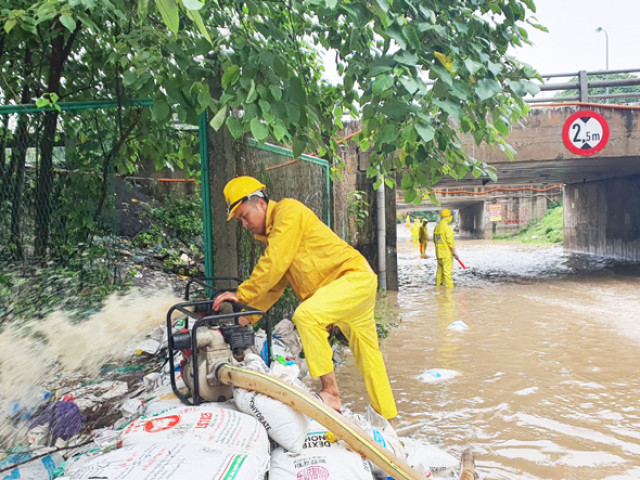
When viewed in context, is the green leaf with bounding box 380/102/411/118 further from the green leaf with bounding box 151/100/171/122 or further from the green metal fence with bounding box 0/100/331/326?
the green metal fence with bounding box 0/100/331/326

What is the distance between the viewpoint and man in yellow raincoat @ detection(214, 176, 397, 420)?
9.16 feet

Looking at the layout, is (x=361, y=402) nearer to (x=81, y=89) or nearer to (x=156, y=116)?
(x=156, y=116)

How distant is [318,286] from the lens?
3082 millimetres

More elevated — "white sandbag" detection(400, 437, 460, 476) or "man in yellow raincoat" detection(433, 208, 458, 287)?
"man in yellow raincoat" detection(433, 208, 458, 287)

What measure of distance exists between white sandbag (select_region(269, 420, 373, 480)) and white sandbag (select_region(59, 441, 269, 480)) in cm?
19

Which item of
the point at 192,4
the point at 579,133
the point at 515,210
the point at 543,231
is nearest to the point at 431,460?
the point at 192,4

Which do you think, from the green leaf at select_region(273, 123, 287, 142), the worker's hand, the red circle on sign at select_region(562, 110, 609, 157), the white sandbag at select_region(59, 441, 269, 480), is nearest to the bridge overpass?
the red circle on sign at select_region(562, 110, 609, 157)

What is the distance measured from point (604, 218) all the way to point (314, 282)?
56.4ft

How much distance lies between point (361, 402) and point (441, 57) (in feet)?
8.65

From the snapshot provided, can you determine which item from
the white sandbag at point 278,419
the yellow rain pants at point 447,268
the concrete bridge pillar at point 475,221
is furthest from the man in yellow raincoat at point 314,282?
the concrete bridge pillar at point 475,221

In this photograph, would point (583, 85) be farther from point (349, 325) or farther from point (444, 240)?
point (349, 325)

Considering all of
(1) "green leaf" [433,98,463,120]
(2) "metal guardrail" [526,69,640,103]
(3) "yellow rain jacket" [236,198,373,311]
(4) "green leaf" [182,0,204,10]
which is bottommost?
(3) "yellow rain jacket" [236,198,373,311]

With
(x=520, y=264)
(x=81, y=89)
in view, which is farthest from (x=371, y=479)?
(x=520, y=264)

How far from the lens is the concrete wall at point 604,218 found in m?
15.0
